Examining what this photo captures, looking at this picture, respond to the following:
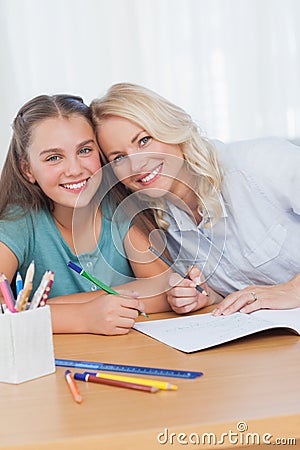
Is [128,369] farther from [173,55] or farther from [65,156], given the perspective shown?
[173,55]

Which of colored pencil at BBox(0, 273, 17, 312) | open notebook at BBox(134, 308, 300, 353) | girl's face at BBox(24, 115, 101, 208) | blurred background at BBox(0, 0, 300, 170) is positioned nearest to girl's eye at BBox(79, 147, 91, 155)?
girl's face at BBox(24, 115, 101, 208)

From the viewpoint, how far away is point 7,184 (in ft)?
4.82

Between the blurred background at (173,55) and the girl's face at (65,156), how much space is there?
1.07 m

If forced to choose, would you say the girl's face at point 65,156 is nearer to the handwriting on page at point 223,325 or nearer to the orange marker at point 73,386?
the handwriting on page at point 223,325

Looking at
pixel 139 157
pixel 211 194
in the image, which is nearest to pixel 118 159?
pixel 139 157

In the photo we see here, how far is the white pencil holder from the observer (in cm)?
85

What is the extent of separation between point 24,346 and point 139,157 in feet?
1.60

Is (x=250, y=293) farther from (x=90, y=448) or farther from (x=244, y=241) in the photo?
(x=90, y=448)

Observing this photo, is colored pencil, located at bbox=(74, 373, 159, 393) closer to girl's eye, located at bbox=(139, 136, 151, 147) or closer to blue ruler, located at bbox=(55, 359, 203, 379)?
blue ruler, located at bbox=(55, 359, 203, 379)

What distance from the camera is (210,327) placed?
3.50 feet

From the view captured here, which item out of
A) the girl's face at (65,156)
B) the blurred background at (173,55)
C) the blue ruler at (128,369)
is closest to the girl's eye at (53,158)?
the girl's face at (65,156)

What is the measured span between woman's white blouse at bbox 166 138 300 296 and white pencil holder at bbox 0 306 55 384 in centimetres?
52

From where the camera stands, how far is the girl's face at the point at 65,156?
4.30ft

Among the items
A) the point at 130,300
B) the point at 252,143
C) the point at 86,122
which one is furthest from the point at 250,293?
the point at 86,122
